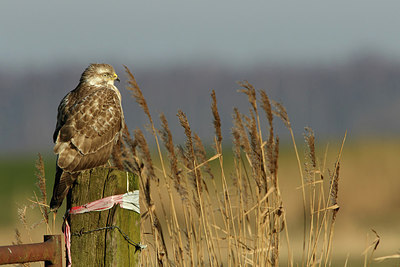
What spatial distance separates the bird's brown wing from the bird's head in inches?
19.0

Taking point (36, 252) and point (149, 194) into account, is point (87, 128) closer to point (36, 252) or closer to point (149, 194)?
point (149, 194)

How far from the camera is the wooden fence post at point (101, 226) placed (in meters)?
4.01

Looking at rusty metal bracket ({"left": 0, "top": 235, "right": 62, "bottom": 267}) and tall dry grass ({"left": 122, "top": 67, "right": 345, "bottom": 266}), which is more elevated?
tall dry grass ({"left": 122, "top": 67, "right": 345, "bottom": 266})

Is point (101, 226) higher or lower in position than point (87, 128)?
lower

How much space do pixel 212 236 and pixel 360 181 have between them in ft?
67.5

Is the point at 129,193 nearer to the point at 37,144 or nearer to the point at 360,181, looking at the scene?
the point at 360,181

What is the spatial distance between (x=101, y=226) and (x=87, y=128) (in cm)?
186

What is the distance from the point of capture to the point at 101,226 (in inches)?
159

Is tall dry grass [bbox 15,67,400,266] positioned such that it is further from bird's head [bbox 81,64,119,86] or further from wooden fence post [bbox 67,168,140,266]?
bird's head [bbox 81,64,119,86]

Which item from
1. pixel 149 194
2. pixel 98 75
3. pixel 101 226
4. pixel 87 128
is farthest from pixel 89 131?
pixel 101 226

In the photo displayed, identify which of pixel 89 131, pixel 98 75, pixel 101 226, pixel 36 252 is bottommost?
pixel 36 252

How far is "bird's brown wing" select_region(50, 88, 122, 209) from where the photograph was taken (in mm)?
5457

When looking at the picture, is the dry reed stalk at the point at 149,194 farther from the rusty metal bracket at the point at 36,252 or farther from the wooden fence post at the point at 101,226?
the rusty metal bracket at the point at 36,252

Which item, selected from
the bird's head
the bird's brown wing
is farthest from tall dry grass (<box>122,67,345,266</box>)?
the bird's head
